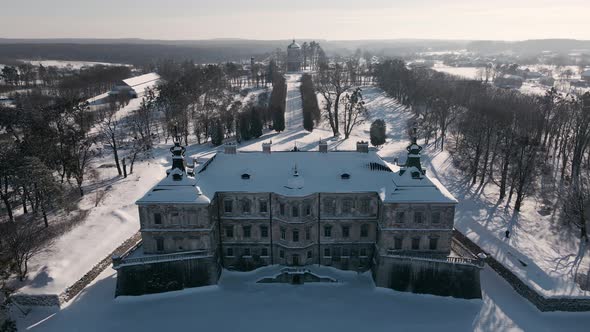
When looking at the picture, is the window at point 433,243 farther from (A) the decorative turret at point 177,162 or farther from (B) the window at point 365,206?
(A) the decorative turret at point 177,162

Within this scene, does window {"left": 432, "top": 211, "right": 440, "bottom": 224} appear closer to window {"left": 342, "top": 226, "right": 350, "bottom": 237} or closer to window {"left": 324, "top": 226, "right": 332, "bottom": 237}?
window {"left": 342, "top": 226, "right": 350, "bottom": 237}

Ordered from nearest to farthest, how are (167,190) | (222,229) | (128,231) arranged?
(167,190)
(222,229)
(128,231)

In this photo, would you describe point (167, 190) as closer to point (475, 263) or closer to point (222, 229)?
point (222, 229)

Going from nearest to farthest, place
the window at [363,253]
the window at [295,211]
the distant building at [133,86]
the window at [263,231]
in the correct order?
the window at [295,211]
the window at [263,231]
the window at [363,253]
the distant building at [133,86]

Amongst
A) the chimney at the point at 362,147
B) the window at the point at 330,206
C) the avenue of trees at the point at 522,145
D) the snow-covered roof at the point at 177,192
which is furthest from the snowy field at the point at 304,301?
the chimney at the point at 362,147

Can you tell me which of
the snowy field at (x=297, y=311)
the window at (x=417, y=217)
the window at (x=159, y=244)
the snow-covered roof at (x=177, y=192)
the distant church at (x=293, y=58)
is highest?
the distant church at (x=293, y=58)

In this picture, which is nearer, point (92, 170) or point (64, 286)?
point (64, 286)

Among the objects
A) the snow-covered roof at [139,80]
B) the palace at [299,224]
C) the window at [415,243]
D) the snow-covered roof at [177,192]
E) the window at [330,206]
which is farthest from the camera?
the snow-covered roof at [139,80]

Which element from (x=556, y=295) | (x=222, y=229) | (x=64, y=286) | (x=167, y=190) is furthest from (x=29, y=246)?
(x=556, y=295)

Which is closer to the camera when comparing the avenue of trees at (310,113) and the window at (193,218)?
the window at (193,218)
